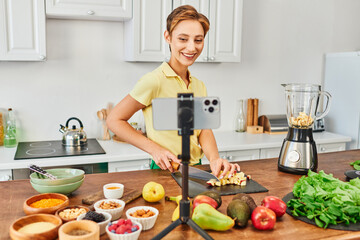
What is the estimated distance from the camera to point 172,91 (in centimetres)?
196

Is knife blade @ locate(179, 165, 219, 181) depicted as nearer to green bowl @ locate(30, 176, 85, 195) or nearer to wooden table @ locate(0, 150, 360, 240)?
wooden table @ locate(0, 150, 360, 240)

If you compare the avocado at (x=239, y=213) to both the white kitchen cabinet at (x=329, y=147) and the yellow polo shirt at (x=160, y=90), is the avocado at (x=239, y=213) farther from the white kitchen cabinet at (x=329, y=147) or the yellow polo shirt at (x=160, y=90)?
the white kitchen cabinet at (x=329, y=147)

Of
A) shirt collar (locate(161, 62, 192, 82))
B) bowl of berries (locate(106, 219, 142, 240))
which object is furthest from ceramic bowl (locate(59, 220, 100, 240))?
shirt collar (locate(161, 62, 192, 82))

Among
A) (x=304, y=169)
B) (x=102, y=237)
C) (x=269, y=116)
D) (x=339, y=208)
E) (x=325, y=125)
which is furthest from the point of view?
(x=325, y=125)

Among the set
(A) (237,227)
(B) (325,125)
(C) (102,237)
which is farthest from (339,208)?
(B) (325,125)

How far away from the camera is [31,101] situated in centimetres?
313

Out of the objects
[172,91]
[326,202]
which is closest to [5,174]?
[172,91]

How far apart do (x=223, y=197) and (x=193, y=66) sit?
87.7 inches

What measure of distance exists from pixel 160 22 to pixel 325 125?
2.31 meters

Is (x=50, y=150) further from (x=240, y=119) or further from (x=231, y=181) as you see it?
(x=240, y=119)

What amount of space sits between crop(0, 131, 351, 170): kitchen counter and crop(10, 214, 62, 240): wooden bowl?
1.45 meters

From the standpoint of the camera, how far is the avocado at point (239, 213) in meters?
1.25

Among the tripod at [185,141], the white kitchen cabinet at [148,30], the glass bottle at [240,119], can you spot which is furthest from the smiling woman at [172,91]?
the glass bottle at [240,119]

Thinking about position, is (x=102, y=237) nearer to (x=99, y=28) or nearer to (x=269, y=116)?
(x=99, y=28)
